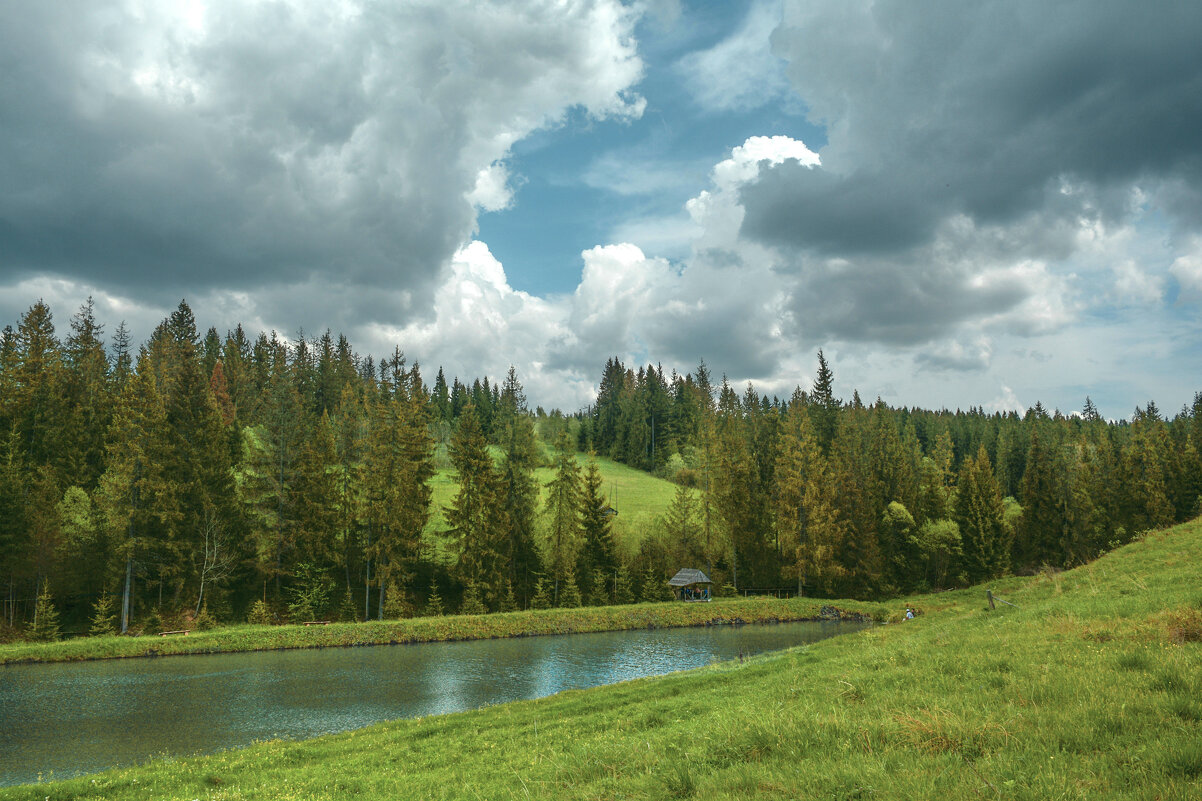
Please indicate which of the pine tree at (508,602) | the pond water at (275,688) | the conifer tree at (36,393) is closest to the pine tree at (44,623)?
the pond water at (275,688)

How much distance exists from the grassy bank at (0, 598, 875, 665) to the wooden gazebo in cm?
317

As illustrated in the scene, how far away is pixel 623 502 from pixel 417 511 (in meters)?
31.9

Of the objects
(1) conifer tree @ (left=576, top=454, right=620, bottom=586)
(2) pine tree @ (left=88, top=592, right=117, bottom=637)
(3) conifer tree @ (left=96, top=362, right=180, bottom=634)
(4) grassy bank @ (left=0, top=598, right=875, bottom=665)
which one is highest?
(3) conifer tree @ (left=96, top=362, right=180, bottom=634)

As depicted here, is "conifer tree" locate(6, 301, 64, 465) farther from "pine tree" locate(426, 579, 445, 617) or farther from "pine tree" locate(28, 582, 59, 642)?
"pine tree" locate(426, 579, 445, 617)

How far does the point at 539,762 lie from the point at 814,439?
67.2 m

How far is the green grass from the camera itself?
2688 inches

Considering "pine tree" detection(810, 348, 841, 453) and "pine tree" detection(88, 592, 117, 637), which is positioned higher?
"pine tree" detection(810, 348, 841, 453)

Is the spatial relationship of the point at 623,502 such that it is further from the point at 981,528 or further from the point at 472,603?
the point at 981,528

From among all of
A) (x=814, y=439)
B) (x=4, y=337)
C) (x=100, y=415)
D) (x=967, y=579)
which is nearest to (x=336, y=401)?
(x=4, y=337)

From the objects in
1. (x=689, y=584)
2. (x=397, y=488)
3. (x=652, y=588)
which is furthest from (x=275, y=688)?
(x=689, y=584)

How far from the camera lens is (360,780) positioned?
14102 mm

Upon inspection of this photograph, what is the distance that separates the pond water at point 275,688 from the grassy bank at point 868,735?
6625 millimetres

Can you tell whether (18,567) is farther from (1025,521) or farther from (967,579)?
(1025,521)

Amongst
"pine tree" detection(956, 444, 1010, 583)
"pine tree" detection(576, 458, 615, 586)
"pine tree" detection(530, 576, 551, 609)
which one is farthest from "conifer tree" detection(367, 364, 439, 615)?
"pine tree" detection(956, 444, 1010, 583)
